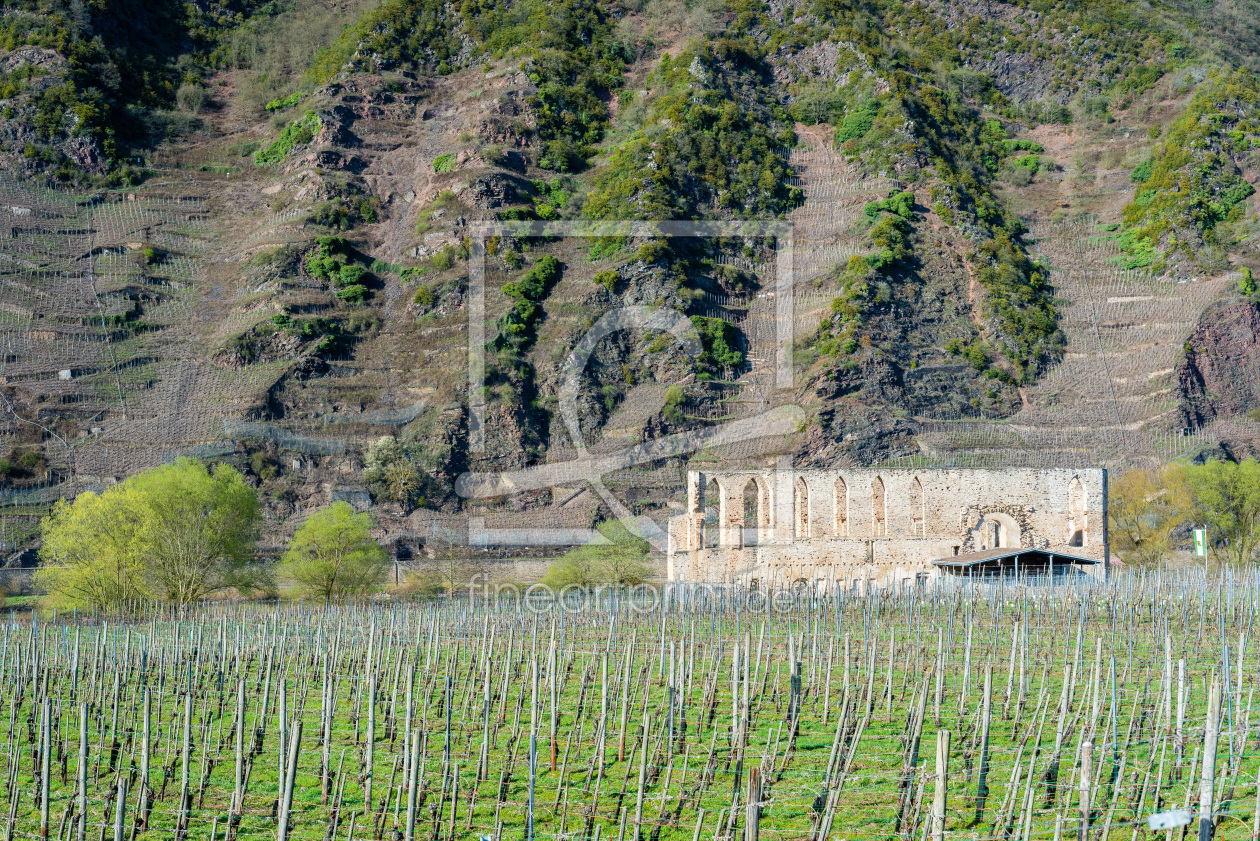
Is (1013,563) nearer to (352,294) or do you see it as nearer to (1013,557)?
(1013,557)

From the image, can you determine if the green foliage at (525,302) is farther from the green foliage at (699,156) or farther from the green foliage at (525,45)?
the green foliage at (525,45)

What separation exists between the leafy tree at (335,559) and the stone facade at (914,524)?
12339mm

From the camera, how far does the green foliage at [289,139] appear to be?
8844cm

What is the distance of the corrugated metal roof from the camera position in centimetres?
3178

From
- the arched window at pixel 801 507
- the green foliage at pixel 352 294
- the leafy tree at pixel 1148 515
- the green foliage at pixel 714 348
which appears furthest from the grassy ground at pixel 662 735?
the green foliage at pixel 352 294

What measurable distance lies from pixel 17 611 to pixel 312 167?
2004 inches

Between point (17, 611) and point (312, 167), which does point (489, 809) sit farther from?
point (312, 167)

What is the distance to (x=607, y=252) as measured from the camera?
7538 cm

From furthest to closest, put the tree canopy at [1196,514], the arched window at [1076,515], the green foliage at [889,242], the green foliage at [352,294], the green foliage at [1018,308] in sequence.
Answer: the green foliage at [352,294]
the green foliage at [889,242]
the green foliage at [1018,308]
the tree canopy at [1196,514]
the arched window at [1076,515]

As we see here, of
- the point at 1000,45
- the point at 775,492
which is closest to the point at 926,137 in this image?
the point at 1000,45

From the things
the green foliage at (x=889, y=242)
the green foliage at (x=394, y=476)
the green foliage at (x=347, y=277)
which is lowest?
the green foliage at (x=394, y=476)

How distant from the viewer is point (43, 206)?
Result: 8188cm

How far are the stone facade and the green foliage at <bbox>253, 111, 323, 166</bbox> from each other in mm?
61956

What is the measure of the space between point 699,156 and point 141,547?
56087 millimetres
